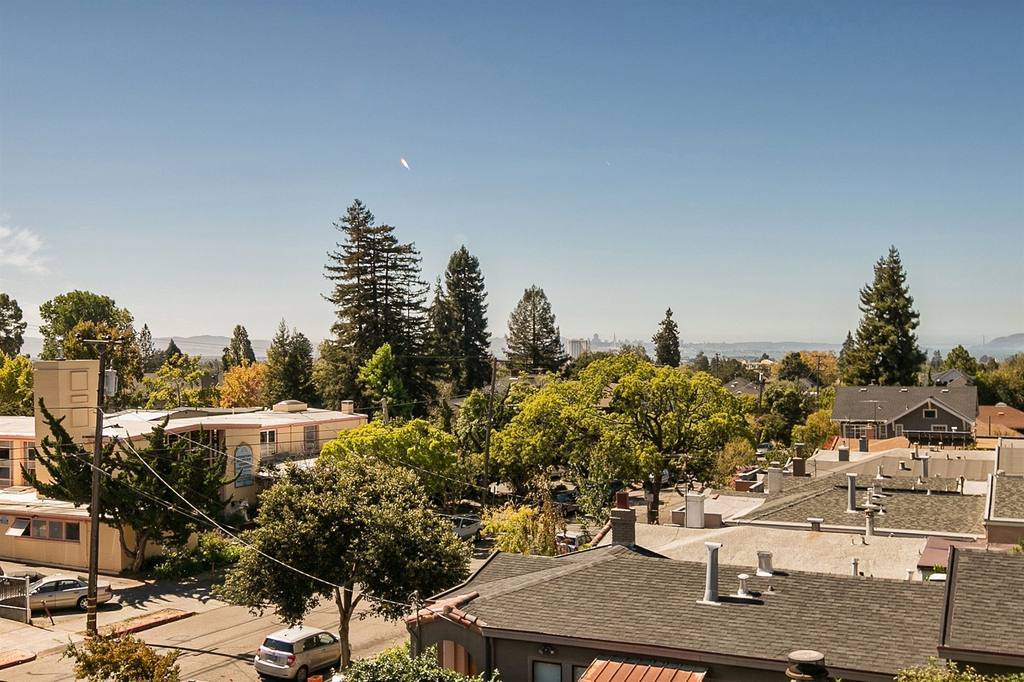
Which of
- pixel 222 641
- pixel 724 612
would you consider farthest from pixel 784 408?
pixel 724 612

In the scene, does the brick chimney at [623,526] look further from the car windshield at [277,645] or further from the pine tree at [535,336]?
the pine tree at [535,336]

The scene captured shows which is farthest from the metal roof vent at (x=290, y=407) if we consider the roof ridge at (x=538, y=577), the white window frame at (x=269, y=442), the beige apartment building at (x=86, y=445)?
the roof ridge at (x=538, y=577)

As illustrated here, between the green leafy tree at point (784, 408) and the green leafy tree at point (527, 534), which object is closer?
the green leafy tree at point (527, 534)

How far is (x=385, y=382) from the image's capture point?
257 ft

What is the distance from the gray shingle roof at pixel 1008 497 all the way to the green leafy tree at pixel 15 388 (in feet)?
230

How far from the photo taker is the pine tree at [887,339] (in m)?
94.2

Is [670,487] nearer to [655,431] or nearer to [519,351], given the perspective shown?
[655,431]

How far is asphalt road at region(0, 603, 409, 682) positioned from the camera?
79.2 ft

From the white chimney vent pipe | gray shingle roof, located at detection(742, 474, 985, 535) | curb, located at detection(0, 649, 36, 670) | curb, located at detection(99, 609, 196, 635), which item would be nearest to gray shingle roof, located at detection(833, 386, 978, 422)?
gray shingle roof, located at detection(742, 474, 985, 535)

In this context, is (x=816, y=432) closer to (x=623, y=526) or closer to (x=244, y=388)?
(x=623, y=526)

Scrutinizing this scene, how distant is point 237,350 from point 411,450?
116 meters

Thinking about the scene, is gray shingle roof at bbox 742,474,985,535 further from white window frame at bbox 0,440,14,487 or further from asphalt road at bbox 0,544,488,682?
white window frame at bbox 0,440,14,487

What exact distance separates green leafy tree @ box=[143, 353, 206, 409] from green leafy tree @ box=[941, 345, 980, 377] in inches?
3622

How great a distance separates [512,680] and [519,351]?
97168 millimetres
